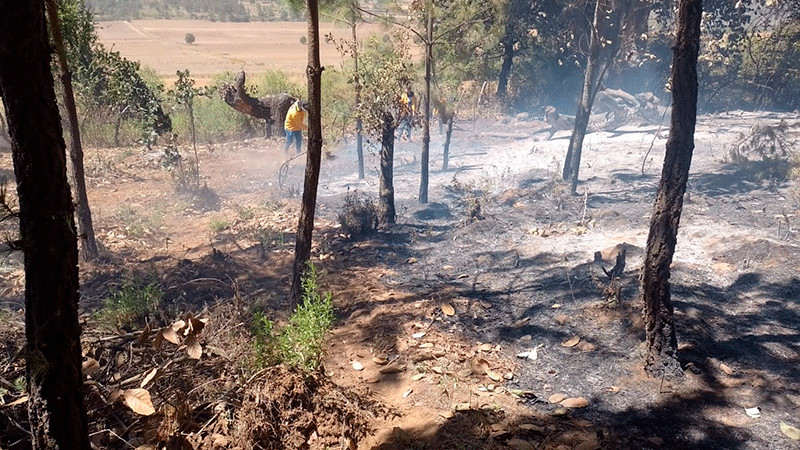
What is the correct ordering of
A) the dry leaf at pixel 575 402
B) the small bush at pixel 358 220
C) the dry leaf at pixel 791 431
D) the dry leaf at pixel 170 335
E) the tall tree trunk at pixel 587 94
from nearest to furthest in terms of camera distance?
the dry leaf at pixel 170 335 → the dry leaf at pixel 791 431 → the dry leaf at pixel 575 402 → the small bush at pixel 358 220 → the tall tree trunk at pixel 587 94

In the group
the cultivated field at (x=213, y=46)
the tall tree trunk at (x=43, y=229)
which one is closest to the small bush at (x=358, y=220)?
the tall tree trunk at (x=43, y=229)

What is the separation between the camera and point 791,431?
4.30 metres

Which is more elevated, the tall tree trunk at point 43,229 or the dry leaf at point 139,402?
the tall tree trunk at point 43,229

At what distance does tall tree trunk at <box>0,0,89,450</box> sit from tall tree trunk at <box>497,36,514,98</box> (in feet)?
66.5

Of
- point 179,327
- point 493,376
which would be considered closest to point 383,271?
point 493,376

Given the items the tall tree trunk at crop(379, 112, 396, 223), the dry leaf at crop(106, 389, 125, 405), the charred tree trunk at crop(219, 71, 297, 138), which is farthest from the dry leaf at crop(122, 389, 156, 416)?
the tall tree trunk at crop(379, 112, 396, 223)

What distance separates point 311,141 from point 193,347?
104 inches

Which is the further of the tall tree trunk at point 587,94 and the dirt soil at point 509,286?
the tall tree trunk at point 587,94

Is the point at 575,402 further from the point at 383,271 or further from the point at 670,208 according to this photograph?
the point at 383,271

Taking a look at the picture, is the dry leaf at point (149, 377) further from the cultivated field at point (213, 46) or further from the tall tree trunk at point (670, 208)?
the cultivated field at point (213, 46)

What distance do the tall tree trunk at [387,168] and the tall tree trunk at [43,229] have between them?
795 cm

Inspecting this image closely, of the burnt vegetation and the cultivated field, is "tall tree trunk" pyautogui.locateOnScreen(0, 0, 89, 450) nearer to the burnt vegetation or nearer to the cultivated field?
the burnt vegetation

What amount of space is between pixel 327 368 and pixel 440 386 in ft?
4.11

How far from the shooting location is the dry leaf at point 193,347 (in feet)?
12.6
